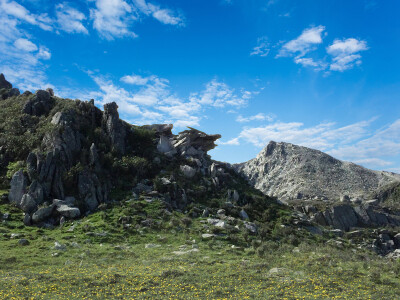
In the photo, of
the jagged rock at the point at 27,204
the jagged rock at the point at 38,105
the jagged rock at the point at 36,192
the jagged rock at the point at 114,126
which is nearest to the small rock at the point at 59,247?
the jagged rock at the point at 27,204

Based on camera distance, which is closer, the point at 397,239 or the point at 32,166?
the point at 32,166

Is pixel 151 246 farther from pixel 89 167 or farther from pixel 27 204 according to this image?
pixel 89 167

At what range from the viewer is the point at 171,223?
3403 centimetres

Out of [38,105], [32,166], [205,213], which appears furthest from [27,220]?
[38,105]

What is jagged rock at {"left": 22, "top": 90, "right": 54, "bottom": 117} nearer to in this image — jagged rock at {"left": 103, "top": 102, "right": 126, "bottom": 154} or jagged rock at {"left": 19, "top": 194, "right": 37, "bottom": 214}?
jagged rock at {"left": 103, "top": 102, "right": 126, "bottom": 154}

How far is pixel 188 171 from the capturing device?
165 ft

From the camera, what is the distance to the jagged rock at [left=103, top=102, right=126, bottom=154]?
5000 cm

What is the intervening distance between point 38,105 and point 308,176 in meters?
146

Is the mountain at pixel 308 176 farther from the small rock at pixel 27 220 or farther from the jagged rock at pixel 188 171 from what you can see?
the small rock at pixel 27 220

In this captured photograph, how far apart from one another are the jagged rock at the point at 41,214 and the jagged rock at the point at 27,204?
1.82m

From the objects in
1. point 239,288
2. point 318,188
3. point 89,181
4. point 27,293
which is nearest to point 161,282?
point 239,288

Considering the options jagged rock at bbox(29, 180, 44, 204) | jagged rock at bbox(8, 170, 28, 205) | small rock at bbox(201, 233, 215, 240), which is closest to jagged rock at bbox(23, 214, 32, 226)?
jagged rock at bbox(29, 180, 44, 204)

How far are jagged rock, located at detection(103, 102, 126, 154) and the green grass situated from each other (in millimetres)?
18263

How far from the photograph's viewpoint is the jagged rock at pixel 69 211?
3450 centimetres
